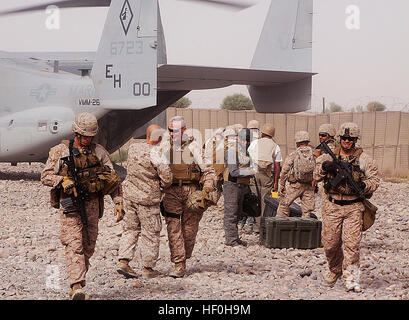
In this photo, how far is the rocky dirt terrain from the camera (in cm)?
611

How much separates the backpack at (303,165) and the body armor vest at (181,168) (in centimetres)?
243

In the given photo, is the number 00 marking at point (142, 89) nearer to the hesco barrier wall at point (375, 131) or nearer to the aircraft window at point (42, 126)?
the aircraft window at point (42, 126)

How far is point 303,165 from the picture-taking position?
8.57 metres

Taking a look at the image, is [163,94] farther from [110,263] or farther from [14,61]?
[110,263]

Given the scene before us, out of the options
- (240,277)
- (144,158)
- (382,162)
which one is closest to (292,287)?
(240,277)

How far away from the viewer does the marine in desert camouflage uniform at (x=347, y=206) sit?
19.9 ft

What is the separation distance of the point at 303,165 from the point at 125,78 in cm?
398

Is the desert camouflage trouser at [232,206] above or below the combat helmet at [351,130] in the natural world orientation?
below

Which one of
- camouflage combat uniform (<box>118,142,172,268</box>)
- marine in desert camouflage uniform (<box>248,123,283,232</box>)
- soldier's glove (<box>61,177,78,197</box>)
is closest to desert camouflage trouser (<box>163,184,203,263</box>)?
camouflage combat uniform (<box>118,142,172,268</box>)

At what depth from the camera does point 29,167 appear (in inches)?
810

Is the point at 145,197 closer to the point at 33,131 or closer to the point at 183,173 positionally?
the point at 183,173

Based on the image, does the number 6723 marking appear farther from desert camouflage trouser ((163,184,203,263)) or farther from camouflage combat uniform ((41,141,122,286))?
camouflage combat uniform ((41,141,122,286))

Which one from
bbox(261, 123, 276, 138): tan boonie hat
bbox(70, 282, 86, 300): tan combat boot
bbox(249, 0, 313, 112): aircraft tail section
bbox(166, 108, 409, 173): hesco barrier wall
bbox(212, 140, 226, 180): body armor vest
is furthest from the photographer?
bbox(166, 108, 409, 173): hesco barrier wall

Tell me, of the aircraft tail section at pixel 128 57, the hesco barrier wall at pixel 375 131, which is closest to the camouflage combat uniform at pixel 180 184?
the aircraft tail section at pixel 128 57
